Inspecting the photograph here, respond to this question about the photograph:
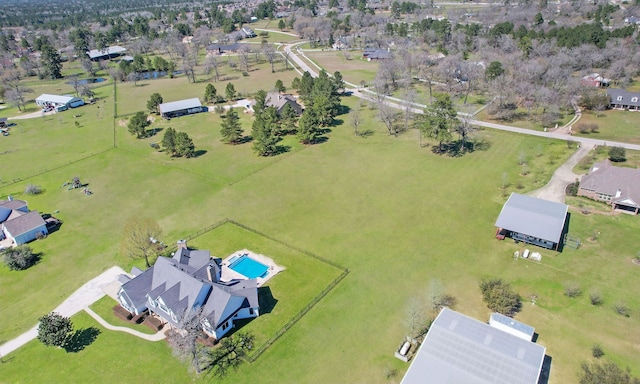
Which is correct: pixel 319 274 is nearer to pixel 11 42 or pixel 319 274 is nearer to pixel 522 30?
pixel 522 30

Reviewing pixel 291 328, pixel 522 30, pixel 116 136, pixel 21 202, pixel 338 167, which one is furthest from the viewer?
pixel 522 30

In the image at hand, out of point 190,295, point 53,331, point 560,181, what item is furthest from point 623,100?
point 53,331

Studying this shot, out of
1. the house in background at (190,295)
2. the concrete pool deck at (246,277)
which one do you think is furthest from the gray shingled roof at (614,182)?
the house in background at (190,295)

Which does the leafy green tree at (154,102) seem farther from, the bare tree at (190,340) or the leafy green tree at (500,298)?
the leafy green tree at (500,298)

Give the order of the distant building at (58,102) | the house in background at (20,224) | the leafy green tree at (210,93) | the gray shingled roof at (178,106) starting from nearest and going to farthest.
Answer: the house in background at (20,224)
the gray shingled roof at (178,106)
the leafy green tree at (210,93)
the distant building at (58,102)

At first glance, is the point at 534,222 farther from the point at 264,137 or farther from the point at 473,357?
the point at 264,137

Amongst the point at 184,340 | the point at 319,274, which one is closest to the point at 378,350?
the point at 319,274

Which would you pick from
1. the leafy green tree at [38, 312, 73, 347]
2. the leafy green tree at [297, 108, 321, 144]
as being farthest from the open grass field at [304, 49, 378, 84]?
the leafy green tree at [38, 312, 73, 347]
